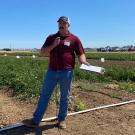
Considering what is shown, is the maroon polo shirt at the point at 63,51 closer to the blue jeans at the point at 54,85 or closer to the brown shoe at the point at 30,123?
the blue jeans at the point at 54,85

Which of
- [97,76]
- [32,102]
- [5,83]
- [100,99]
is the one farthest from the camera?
[97,76]

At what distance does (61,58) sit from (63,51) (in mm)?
123

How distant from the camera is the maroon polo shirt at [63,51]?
6.67 meters

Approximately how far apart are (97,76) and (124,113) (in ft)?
21.8

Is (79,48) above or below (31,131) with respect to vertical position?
above

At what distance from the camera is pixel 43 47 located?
21.9ft

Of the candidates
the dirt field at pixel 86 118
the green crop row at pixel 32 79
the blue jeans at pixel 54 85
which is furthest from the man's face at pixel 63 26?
the green crop row at pixel 32 79

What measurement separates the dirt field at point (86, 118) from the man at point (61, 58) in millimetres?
366

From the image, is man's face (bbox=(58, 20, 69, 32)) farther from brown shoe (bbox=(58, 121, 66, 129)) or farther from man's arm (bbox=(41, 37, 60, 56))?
brown shoe (bbox=(58, 121, 66, 129))

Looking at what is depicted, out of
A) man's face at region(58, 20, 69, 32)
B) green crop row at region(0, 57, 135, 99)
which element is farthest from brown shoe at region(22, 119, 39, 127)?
green crop row at region(0, 57, 135, 99)

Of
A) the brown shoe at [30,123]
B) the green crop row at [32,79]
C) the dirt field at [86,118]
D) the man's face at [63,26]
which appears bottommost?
the dirt field at [86,118]

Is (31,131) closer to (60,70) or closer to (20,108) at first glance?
(60,70)

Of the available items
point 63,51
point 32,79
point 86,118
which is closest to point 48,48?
point 63,51

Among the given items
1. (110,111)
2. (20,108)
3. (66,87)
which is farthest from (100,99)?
(66,87)
